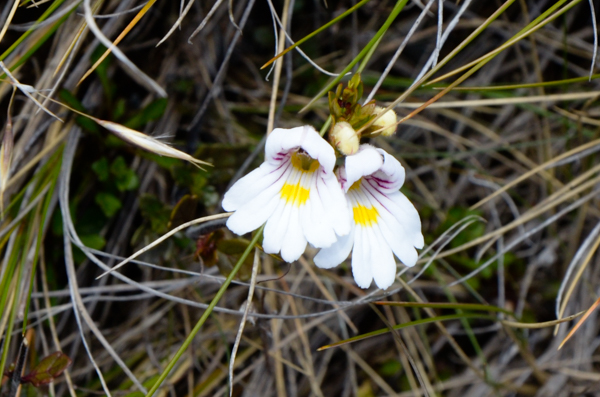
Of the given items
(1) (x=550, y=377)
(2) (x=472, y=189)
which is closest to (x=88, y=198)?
(2) (x=472, y=189)

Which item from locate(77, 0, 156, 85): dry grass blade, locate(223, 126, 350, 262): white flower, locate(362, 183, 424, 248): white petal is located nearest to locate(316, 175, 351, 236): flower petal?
locate(223, 126, 350, 262): white flower

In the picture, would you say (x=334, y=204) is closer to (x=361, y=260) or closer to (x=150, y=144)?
(x=361, y=260)

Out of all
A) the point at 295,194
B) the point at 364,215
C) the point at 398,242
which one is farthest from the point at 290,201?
the point at 398,242

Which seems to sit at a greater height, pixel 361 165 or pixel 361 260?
pixel 361 165

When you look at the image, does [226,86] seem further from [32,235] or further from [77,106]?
[32,235]

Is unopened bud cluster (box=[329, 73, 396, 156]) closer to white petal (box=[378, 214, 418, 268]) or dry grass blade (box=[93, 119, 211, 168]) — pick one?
white petal (box=[378, 214, 418, 268])

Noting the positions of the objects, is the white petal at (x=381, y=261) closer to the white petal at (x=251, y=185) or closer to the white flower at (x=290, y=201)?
the white flower at (x=290, y=201)
